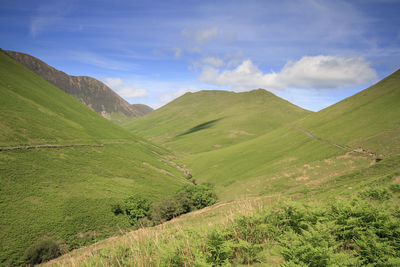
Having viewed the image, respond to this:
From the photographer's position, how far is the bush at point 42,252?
36.8 metres

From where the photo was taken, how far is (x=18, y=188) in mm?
52562

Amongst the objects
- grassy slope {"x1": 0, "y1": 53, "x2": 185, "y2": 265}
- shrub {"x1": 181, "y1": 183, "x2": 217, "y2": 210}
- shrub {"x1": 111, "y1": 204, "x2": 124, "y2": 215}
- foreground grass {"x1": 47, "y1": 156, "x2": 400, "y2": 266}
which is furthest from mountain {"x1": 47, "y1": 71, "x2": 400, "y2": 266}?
shrub {"x1": 111, "y1": 204, "x2": 124, "y2": 215}

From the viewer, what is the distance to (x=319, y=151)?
7550cm

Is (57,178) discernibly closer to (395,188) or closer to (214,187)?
(214,187)

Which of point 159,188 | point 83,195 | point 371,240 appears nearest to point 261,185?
point 159,188

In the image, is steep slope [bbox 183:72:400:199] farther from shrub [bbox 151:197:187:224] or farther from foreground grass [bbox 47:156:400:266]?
foreground grass [bbox 47:156:400:266]

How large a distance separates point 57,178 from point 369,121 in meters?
120

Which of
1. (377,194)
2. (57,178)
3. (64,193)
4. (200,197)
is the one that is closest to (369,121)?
(200,197)

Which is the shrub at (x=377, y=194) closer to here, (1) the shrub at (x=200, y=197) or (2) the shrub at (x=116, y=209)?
(1) the shrub at (x=200, y=197)

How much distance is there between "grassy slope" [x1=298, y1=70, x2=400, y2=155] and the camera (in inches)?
2473

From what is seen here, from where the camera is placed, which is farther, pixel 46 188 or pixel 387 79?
pixel 387 79

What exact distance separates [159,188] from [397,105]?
4123 inches

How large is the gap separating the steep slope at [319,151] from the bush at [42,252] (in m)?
52.1

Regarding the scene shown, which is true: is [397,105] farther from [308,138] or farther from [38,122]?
[38,122]
